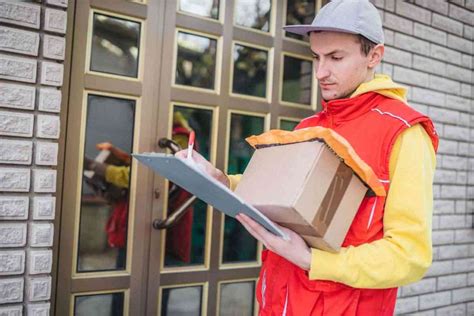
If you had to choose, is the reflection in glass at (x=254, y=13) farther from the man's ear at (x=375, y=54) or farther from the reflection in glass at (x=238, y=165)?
the man's ear at (x=375, y=54)

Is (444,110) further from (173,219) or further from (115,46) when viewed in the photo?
(115,46)

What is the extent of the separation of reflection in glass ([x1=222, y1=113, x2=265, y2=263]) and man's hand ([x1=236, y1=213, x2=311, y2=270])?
57.3 inches

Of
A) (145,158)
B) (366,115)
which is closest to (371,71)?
(366,115)

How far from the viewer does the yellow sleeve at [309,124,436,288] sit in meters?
1.40

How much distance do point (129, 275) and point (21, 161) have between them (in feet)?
2.81

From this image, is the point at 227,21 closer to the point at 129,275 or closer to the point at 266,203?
the point at 129,275

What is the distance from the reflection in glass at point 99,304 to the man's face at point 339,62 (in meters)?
1.63

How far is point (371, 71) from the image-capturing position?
1.68m

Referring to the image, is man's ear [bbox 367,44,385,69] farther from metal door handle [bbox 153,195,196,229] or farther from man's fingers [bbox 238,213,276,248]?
→ metal door handle [bbox 153,195,196,229]

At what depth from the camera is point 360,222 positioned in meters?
1.49

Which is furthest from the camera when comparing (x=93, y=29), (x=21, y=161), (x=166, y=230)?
(x=166, y=230)

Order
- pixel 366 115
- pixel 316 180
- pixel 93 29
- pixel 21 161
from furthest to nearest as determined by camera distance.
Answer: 1. pixel 93 29
2. pixel 21 161
3. pixel 366 115
4. pixel 316 180

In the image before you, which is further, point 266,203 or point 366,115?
point 366,115

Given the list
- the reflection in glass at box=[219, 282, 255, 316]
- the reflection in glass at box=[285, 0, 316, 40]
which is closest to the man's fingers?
the reflection in glass at box=[219, 282, 255, 316]
